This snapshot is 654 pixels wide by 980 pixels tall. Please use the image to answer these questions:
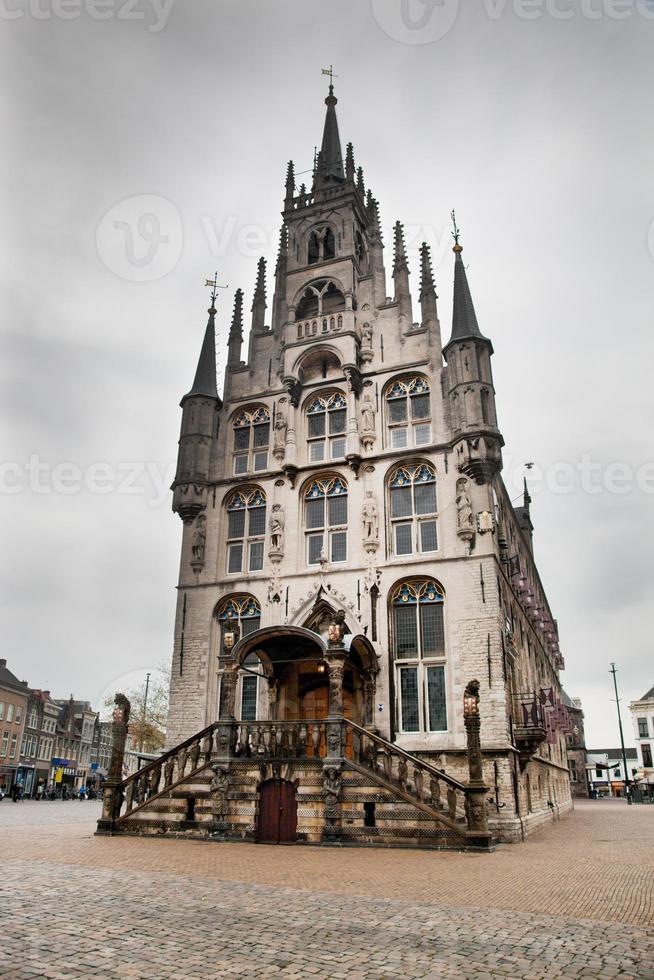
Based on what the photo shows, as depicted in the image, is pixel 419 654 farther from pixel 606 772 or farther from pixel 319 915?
pixel 606 772

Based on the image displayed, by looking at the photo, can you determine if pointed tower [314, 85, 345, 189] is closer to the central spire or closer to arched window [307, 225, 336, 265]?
the central spire

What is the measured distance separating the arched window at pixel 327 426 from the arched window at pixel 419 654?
6.11m

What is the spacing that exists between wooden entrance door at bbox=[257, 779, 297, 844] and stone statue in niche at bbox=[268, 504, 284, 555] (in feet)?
29.1

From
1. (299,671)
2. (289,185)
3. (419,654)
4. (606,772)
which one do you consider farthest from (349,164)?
(606,772)

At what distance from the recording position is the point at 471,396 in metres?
24.2

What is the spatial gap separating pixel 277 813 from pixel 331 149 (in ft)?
96.5

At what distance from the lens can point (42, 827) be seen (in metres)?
22.6

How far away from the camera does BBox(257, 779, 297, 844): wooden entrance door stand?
18.0m

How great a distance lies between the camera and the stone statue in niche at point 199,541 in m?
26.8

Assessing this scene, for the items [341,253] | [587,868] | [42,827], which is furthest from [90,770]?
[587,868]

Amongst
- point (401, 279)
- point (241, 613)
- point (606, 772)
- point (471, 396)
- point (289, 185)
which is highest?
point (289, 185)

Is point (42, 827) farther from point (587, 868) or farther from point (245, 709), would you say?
point (587, 868)

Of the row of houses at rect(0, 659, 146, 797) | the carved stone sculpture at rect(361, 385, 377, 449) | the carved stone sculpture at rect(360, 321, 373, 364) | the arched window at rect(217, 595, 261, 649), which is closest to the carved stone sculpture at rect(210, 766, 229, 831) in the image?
the arched window at rect(217, 595, 261, 649)

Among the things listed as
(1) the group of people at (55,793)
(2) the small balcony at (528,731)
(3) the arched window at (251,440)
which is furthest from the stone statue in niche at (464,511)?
(1) the group of people at (55,793)
